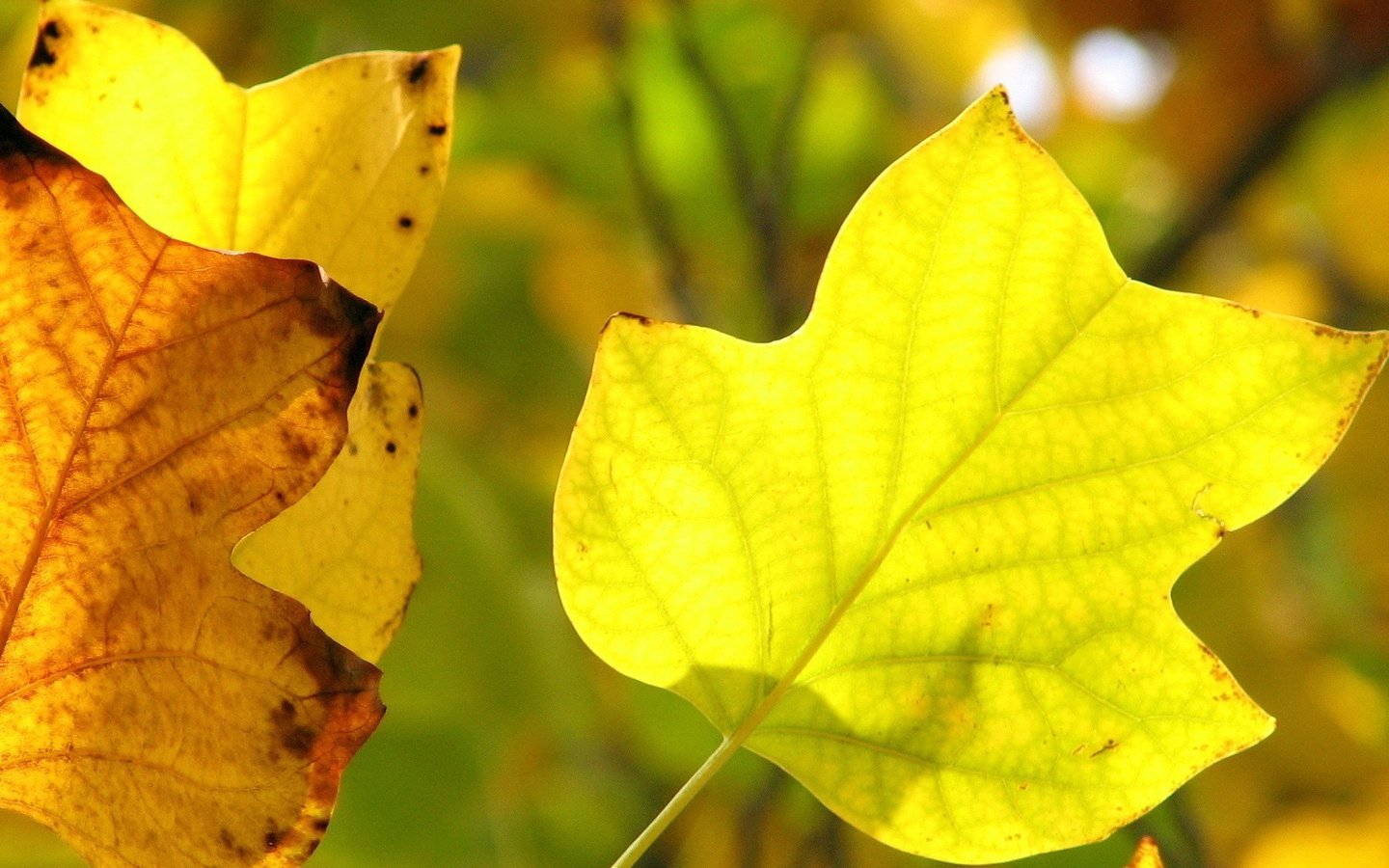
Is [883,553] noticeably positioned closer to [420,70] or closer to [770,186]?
[420,70]

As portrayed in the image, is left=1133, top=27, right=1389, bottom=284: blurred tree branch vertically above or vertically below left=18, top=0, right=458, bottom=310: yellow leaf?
above

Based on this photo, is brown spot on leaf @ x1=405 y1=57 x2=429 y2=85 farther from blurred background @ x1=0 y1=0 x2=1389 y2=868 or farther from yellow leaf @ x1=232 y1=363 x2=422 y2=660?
blurred background @ x1=0 y1=0 x2=1389 y2=868

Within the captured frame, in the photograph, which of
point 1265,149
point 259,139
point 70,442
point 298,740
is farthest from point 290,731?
point 1265,149

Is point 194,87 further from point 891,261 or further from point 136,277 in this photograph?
point 891,261

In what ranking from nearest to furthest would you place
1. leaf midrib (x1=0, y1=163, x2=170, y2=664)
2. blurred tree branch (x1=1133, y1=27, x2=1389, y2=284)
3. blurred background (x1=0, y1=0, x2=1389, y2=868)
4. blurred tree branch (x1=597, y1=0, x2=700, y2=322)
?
leaf midrib (x1=0, y1=163, x2=170, y2=664) → blurred tree branch (x1=597, y1=0, x2=700, y2=322) → blurred background (x1=0, y1=0, x2=1389, y2=868) → blurred tree branch (x1=1133, y1=27, x2=1389, y2=284)

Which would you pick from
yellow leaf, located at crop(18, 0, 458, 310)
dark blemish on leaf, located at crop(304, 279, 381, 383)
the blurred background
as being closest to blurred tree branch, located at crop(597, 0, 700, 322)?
the blurred background

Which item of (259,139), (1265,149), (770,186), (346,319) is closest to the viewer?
(346,319)
